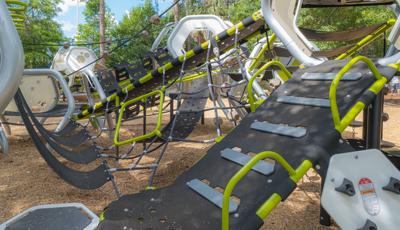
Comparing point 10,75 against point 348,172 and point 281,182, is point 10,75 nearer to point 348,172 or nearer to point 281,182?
point 281,182

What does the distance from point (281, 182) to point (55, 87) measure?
18.8 feet

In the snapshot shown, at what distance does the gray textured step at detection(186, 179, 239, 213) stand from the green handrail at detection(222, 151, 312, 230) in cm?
20

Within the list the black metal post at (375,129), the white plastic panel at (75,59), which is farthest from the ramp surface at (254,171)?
the white plastic panel at (75,59)

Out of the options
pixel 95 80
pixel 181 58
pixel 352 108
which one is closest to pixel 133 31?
pixel 95 80

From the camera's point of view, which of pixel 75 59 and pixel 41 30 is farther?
pixel 41 30

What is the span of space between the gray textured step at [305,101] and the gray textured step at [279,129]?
0.22 m

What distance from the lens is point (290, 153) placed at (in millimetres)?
1999

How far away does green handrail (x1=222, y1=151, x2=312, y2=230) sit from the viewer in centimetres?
164

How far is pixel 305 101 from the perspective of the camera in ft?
7.63

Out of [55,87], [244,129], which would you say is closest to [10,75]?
[244,129]

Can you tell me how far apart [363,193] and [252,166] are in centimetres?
61

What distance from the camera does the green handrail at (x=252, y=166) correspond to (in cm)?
164

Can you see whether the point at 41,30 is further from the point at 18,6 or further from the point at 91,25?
the point at 18,6

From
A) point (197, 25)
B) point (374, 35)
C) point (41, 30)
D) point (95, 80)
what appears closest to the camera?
point (374, 35)
